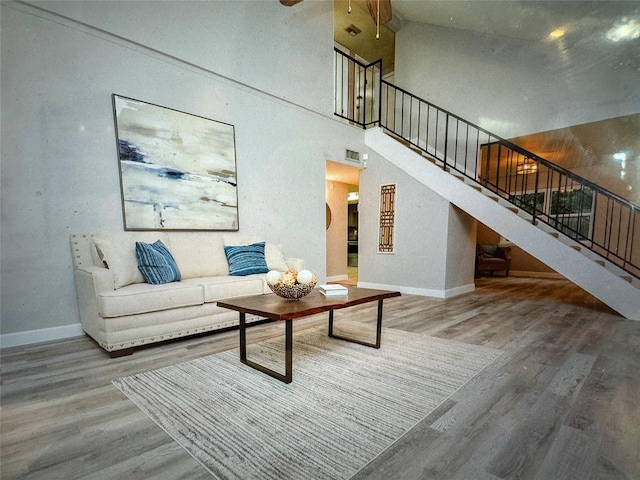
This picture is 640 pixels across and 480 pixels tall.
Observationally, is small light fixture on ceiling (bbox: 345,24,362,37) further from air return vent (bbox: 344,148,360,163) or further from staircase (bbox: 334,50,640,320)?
air return vent (bbox: 344,148,360,163)

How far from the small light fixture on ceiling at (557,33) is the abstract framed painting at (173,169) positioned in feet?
14.9

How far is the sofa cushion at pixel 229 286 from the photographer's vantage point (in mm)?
2625

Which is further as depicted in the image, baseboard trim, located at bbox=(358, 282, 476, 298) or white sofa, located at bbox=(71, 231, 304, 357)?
baseboard trim, located at bbox=(358, 282, 476, 298)

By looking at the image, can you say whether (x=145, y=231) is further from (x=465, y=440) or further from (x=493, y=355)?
(x=493, y=355)

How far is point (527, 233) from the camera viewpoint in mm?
3996

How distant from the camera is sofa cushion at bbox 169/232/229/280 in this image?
9.87 ft

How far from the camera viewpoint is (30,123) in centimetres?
238

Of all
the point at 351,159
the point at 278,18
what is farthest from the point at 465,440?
the point at 278,18

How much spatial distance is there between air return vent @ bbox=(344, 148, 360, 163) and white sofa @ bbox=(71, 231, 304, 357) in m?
2.96

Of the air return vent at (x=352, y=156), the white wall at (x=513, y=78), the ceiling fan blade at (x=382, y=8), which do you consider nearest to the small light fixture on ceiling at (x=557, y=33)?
the white wall at (x=513, y=78)

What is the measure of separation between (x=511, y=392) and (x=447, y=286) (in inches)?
120

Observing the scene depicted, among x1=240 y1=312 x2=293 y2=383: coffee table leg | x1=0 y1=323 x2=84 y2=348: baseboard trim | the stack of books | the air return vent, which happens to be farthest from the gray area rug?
the air return vent

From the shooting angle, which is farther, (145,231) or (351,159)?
(351,159)

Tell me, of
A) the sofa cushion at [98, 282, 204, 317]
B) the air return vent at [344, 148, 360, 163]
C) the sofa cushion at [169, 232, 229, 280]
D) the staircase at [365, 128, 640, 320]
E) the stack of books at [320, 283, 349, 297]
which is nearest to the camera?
the sofa cushion at [98, 282, 204, 317]
